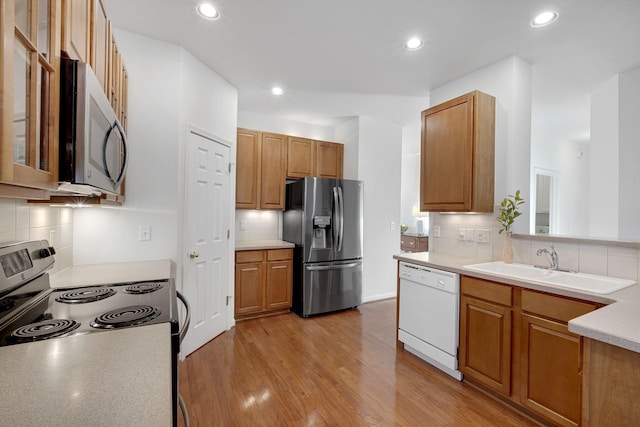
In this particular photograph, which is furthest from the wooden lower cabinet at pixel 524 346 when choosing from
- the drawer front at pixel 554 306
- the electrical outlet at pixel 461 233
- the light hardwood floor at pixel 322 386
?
the electrical outlet at pixel 461 233

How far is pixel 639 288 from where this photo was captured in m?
1.67

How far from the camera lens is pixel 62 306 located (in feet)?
Result: 4.23

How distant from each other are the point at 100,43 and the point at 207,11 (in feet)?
2.75

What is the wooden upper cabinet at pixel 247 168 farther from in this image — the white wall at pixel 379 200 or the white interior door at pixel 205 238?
the white wall at pixel 379 200

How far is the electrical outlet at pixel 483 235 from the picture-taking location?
2.59 m

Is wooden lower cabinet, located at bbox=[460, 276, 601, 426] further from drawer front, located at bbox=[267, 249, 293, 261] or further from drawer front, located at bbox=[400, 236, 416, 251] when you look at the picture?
drawer front, located at bbox=[400, 236, 416, 251]

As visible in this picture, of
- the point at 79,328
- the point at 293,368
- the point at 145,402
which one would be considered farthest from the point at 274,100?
the point at 145,402

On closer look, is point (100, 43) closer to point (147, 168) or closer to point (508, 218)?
point (147, 168)

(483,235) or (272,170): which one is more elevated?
(272,170)

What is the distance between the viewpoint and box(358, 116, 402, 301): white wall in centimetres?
423

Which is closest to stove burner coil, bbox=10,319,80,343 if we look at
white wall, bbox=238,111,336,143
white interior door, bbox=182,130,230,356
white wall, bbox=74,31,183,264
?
white wall, bbox=74,31,183,264

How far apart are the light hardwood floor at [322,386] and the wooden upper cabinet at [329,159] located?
2132 millimetres

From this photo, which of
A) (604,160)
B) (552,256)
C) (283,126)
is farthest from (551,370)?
(283,126)

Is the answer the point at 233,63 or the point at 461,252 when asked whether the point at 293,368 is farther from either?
the point at 233,63
